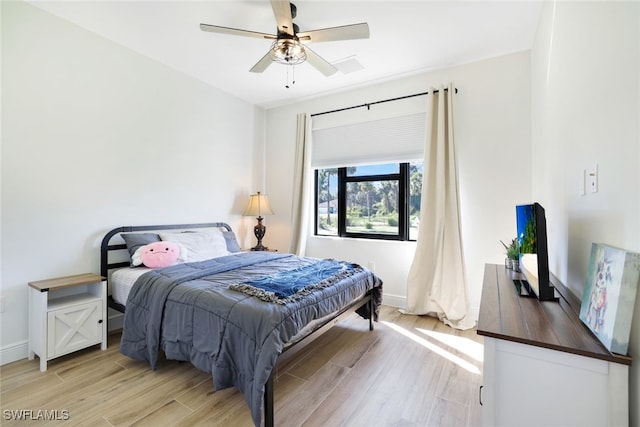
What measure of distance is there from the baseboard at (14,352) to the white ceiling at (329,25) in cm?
272

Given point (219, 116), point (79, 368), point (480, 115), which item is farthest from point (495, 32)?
point (79, 368)

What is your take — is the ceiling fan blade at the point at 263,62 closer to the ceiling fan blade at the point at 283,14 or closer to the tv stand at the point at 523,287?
the ceiling fan blade at the point at 283,14

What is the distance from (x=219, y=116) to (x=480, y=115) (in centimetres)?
321

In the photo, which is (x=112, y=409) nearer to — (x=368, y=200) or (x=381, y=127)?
(x=368, y=200)

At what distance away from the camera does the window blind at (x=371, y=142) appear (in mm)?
3359

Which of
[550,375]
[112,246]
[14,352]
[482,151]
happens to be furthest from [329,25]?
[14,352]

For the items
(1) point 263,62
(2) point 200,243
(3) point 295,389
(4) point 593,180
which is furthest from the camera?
(2) point 200,243

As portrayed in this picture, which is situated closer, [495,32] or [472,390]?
[472,390]

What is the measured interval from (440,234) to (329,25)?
2.30 meters

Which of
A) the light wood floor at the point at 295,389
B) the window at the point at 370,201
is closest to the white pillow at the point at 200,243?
the light wood floor at the point at 295,389

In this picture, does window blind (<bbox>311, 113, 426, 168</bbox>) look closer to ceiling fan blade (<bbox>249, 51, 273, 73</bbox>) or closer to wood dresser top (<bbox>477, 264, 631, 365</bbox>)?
ceiling fan blade (<bbox>249, 51, 273, 73</bbox>)

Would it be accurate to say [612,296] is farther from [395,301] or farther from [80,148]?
[80,148]

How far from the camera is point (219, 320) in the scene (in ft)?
5.65

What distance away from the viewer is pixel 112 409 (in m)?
1.69
